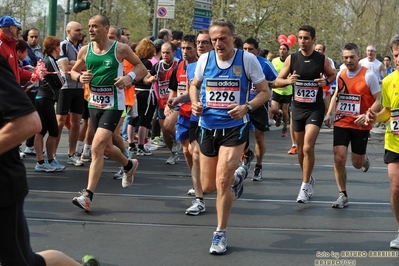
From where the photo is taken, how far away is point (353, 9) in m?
49.4

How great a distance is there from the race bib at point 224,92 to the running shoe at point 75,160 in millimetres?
4870

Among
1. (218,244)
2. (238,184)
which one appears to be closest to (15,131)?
(218,244)

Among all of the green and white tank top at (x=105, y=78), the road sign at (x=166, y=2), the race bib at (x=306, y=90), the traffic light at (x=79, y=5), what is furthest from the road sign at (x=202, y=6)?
the green and white tank top at (x=105, y=78)

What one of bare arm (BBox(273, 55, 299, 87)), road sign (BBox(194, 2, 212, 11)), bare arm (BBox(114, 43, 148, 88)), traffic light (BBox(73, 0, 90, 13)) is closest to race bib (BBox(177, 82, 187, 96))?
bare arm (BBox(114, 43, 148, 88))

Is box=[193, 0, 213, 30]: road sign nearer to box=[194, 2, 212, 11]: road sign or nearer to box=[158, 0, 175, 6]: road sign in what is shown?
box=[194, 2, 212, 11]: road sign

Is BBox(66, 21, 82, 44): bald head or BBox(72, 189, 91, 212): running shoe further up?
BBox(66, 21, 82, 44): bald head

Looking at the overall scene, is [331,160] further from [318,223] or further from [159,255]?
[159,255]

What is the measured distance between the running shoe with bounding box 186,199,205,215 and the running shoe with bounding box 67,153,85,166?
351cm

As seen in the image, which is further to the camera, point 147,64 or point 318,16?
point 318,16

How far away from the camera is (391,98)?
6.52 m

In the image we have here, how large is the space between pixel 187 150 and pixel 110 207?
4.28 feet

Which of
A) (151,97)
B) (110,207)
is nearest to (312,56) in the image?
(110,207)

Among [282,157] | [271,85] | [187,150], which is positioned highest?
[271,85]

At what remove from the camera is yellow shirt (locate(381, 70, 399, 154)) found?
6434mm
